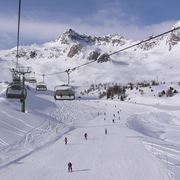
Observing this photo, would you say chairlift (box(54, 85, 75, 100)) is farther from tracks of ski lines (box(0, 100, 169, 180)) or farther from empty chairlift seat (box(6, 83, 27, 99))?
tracks of ski lines (box(0, 100, 169, 180))

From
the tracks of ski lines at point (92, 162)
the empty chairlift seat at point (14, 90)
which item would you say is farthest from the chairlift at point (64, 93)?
the tracks of ski lines at point (92, 162)

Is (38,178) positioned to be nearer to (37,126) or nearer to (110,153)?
(110,153)

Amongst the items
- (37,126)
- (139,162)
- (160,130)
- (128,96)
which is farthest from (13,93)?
(128,96)

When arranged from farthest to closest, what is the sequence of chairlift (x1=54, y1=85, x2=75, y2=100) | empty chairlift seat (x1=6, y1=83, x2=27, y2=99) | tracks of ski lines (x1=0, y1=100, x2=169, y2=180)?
1. empty chairlift seat (x1=6, y1=83, x2=27, y2=99)
2. chairlift (x1=54, y1=85, x2=75, y2=100)
3. tracks of ski lines (x1=0, y1=100, x2=169, y2=180)

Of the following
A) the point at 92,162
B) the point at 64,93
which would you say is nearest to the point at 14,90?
the point at 64,93

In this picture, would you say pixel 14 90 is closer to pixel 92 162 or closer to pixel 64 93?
pixel 64 93

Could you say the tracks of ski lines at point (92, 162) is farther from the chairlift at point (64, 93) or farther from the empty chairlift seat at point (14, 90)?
the empty chairlift seat at point (14, 90)

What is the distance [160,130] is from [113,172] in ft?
142

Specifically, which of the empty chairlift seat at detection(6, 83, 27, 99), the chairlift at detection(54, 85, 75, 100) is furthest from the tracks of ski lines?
the empty chairlift seat at detection(6, 83, 27, 99)

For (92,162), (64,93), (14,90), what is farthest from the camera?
(14,90)

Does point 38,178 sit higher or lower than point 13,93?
lower

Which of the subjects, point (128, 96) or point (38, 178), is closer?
point (38, 178)

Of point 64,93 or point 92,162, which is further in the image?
point 64,93

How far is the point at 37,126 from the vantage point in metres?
65.8
